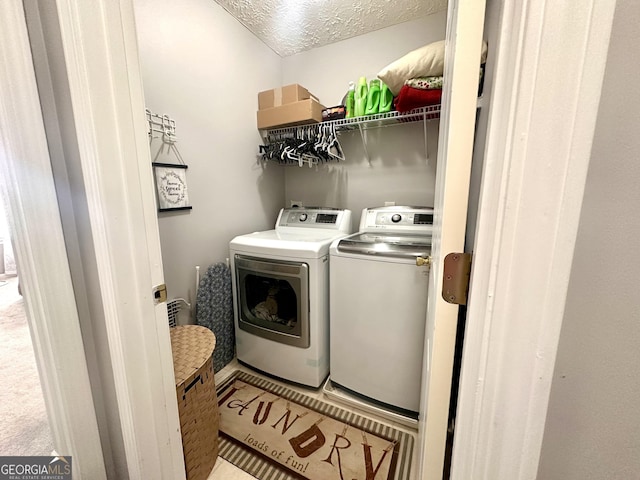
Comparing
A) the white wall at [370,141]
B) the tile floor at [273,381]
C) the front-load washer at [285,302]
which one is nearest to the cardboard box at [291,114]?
the white wall at [370,141]

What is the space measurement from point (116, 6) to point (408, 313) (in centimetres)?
151

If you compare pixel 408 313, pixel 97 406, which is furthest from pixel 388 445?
pixel 97 406

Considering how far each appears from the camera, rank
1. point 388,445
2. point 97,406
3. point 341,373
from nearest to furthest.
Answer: point 97,406 → point 388,445 → point 341,373

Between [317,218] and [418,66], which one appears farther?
[317,218]

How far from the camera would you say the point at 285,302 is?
168cm

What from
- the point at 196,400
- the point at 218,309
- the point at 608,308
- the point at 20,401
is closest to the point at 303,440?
the point at 196,400

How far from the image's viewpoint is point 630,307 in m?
0.34

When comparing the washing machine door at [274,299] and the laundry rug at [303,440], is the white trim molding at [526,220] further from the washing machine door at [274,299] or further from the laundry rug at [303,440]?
the washing machine door at [274,299]

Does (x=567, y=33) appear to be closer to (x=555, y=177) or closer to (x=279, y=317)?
(x=555, y=177)

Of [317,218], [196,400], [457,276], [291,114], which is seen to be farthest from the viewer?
[317,218]

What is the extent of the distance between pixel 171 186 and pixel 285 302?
0.99 meters

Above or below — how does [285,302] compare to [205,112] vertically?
below

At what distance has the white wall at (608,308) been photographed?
32 cm

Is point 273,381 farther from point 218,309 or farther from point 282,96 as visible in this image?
point 282,96
